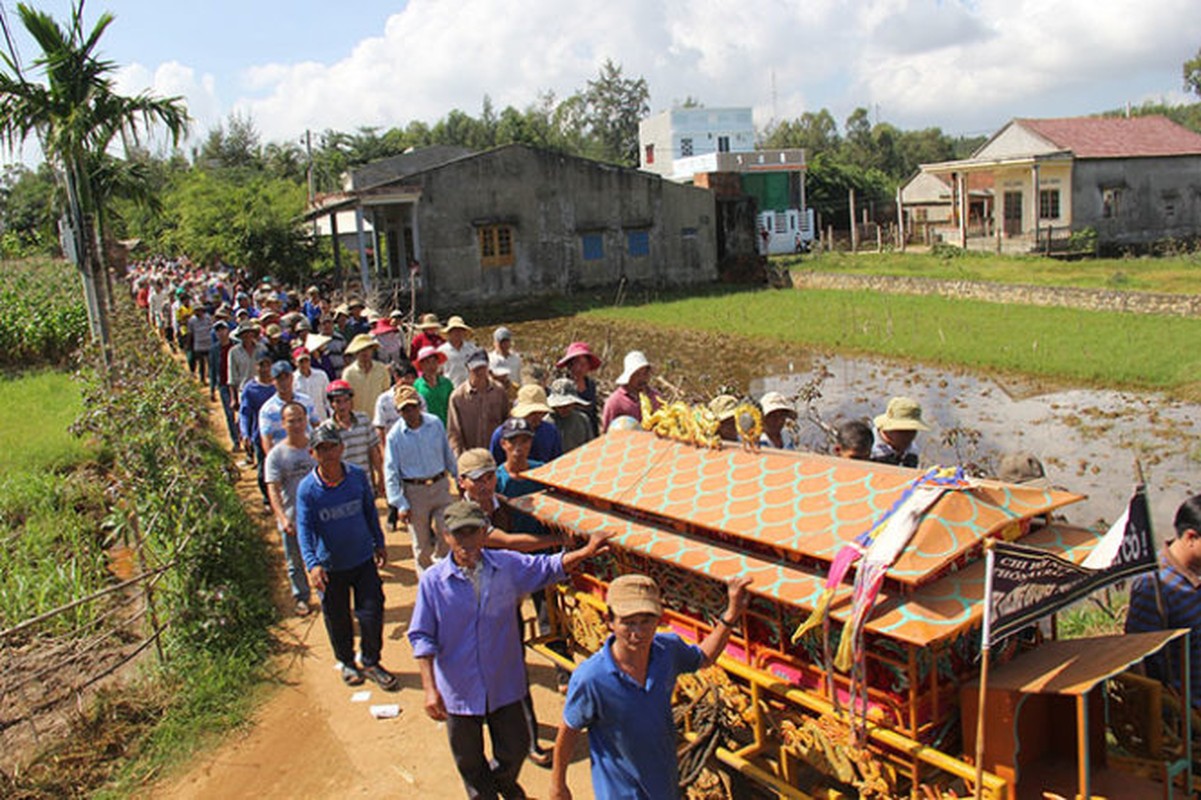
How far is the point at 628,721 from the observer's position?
11.6ft

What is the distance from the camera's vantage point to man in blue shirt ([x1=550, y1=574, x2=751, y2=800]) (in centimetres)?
349

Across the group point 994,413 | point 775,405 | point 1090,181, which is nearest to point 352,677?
point 775,405

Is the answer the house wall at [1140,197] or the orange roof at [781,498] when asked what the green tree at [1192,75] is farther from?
the orange roof at [781,498]

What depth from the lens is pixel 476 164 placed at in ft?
97.2

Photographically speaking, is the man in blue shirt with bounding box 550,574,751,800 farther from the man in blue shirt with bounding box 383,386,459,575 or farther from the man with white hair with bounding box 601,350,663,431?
the man with white hair with bounding box 601,350,663,431

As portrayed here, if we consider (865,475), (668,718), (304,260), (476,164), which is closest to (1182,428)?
(865,475)

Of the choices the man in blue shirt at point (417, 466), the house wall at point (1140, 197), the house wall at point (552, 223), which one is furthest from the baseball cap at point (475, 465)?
the house wall at point (1140, 197)

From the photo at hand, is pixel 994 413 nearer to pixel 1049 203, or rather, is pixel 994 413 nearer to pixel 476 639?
pixel 476 639

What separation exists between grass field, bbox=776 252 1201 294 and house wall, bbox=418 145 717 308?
14.1ft

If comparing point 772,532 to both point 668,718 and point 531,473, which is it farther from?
point 531,473

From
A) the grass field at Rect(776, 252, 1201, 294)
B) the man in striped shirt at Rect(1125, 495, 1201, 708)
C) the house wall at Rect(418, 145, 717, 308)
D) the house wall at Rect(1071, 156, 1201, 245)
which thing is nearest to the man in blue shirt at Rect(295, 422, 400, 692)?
the man in striped shirt at Rect(1125, 495, 1201, 708)

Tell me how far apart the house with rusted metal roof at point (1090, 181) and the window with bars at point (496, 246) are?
54.5 feet

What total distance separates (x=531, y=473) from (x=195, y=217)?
1103 inches

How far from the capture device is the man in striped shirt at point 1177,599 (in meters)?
4.09
